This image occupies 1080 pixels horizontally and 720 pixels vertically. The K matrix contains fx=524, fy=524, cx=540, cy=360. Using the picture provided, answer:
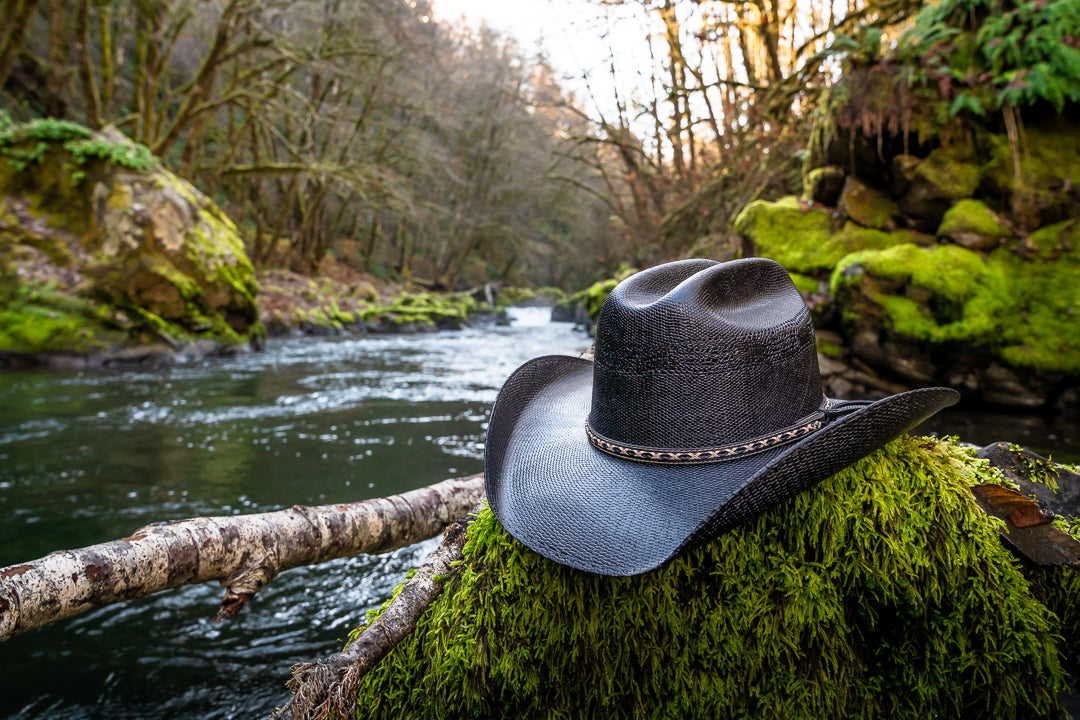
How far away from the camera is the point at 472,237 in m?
26.9

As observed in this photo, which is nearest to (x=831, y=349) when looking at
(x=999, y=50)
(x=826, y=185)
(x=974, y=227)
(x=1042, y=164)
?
(x=974, y=227)

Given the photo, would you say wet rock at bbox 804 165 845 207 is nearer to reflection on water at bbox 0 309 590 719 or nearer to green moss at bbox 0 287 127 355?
reflection on water at bbox 0 309 590 719

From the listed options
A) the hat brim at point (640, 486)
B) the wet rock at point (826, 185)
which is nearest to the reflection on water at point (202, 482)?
the hat brim at point (640, 486)

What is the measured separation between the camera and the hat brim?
3.42 ft

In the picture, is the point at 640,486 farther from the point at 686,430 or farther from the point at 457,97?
the point at 457,97

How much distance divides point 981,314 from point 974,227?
1178 mm

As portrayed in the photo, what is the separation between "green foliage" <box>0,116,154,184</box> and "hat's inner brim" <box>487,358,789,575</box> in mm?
11548

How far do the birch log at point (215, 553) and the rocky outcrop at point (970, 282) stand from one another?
6.09 metres

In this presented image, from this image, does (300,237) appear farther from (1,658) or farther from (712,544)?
(712,544)

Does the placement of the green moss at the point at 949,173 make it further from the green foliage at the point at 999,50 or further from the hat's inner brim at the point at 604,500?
the hat's inner brim at the point at 604,500

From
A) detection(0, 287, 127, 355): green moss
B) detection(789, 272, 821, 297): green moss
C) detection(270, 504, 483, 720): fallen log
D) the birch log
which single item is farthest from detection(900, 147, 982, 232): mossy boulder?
detection(0, 287, 127, 355): green moss

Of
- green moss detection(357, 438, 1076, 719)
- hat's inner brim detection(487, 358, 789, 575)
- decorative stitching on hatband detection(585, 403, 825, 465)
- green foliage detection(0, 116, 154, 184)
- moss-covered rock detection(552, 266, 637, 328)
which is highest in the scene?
green foliage detection(0, 116, 154, 184)

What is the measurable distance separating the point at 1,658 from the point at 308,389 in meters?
5.46

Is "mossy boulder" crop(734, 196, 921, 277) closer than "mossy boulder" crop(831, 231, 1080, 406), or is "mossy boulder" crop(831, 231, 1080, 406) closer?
"mossy boulder" crop(831, 231, 1080, 406)
